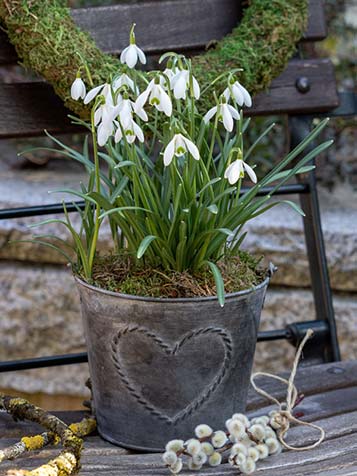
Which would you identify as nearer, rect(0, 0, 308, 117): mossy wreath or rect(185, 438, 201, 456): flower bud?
rect(185, 438, 201, 456): flower bud

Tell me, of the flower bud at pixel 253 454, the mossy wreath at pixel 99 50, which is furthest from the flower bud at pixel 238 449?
the mossy wreath at pixel 99 50

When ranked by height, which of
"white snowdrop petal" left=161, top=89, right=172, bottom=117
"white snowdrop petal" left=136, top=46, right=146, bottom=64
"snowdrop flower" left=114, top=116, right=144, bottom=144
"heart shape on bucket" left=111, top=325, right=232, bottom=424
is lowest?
"heart shape on bucket" left=111, top=325, right=232, bottom=424

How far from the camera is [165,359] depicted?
104 centimetres

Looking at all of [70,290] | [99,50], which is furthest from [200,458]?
[70,290]

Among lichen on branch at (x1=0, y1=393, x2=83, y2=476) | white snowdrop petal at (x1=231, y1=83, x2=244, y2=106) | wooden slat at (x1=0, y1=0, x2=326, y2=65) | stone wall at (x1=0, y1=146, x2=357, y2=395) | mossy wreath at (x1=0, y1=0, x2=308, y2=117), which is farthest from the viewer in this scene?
stone wall at (x1=0, y1=146, x2=357, y2=395)

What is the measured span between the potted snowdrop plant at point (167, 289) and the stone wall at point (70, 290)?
3.41ft

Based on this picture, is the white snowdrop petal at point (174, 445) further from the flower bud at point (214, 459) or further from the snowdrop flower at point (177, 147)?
the snowdrop flower at point (177, 147)

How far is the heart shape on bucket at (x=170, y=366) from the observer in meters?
1.04

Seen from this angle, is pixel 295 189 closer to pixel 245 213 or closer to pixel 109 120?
pixel 245 213

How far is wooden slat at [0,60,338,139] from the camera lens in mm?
1353

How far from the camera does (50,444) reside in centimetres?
108

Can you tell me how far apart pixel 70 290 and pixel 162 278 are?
1181 mm

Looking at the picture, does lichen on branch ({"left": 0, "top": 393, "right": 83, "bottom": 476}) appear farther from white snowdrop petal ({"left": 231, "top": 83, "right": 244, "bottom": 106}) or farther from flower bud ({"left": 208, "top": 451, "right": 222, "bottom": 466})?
white snowdrop petal ({"left": 231, "top": 83, "right": 244, "bottom": 106})

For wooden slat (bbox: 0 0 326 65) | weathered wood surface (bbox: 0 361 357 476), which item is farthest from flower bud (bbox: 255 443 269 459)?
wooden slat (bbox: 0 0 326 65)
